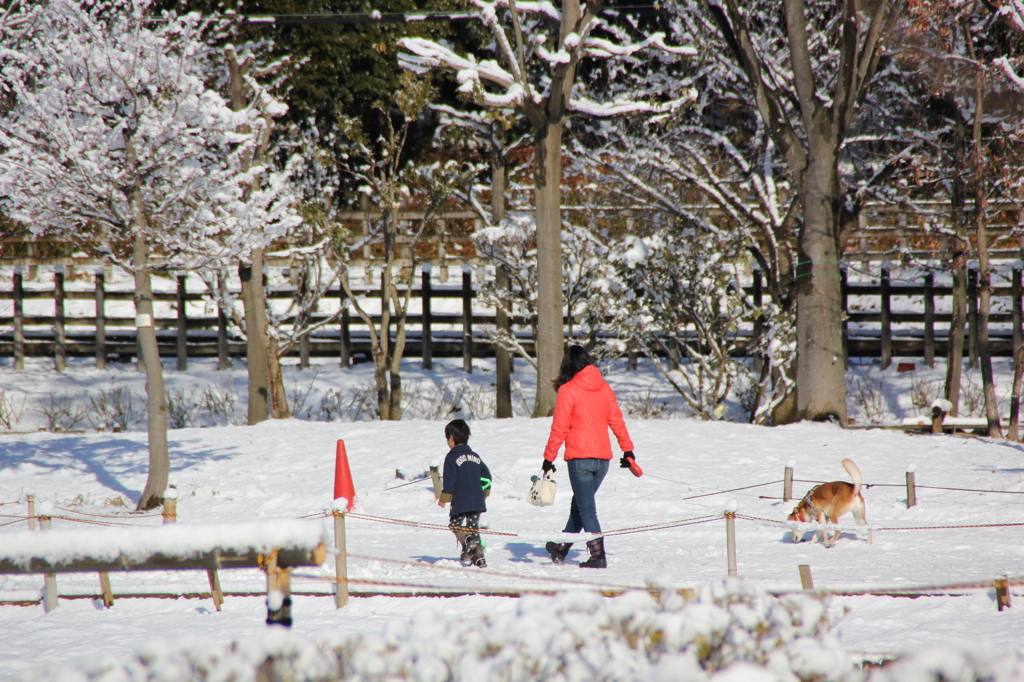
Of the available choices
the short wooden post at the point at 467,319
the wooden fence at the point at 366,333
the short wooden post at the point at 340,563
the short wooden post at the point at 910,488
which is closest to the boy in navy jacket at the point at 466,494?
the short wooden post at the point at 340,563

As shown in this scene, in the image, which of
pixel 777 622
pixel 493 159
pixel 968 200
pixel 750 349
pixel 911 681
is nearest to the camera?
pixel 911 681

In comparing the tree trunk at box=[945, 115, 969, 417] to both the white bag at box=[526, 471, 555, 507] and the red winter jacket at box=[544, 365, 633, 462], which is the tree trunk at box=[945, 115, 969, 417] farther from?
the white bag at box=[526, 471, 555, 507]

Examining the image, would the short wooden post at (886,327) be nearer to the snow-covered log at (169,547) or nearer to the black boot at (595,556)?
the black boot at (595,556)

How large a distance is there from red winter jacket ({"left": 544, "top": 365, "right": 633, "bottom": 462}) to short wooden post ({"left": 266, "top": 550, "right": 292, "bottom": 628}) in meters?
3.29

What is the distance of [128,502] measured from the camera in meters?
9.95

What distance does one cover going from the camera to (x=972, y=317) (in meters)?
16.7

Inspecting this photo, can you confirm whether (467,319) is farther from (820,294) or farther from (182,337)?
(820,294)

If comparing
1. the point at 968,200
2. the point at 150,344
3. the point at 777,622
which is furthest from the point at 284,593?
the point at 968,200

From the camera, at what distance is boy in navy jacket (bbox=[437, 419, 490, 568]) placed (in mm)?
6262

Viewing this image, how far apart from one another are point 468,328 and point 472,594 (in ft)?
41.5

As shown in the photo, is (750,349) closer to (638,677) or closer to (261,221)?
(261,221)

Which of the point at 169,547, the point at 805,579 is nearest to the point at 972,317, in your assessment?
the point at 805,579

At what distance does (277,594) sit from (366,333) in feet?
57.8

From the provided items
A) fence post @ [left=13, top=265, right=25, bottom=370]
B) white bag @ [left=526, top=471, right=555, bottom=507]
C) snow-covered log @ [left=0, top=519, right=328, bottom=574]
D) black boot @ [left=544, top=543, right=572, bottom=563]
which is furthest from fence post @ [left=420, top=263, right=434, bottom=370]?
snow-covered log @ [left=0, top=519, right=328, bottom=574]
